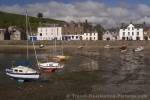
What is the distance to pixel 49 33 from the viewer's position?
488 ft

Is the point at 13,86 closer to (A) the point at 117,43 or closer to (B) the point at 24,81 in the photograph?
(B) the point at 24,81

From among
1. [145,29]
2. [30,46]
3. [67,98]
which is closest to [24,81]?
[67,98]

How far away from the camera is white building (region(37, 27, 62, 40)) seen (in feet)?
482

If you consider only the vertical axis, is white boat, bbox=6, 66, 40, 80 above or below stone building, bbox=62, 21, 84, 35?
below

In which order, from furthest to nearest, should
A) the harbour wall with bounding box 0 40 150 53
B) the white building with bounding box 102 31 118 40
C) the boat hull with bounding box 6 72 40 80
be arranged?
the white building with bounding box 102 31 118 40
the harbour wall with bounding box 0 40 150 53
the boat hull with bounding box 6 72 40 80

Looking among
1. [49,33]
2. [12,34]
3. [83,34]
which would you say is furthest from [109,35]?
[12,34]

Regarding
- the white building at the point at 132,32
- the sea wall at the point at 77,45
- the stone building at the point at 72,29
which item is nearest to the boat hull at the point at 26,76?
the sea wall at the point at 77,45

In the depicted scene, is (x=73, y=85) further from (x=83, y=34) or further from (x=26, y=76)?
(x=83, y=34)

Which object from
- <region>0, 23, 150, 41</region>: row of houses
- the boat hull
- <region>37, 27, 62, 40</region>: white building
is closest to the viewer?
the boat hull

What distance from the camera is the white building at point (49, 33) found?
14688cm

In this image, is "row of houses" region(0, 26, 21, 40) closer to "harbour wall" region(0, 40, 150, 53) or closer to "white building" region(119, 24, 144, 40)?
"harbour wall" region(0, 40, 150, 53)

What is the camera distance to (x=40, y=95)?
3456 cm

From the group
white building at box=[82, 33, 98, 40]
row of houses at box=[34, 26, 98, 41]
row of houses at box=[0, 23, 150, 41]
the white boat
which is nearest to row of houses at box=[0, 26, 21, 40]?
row of houses at box=[0, 23, 150, 41]

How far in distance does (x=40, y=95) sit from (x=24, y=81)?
8765 mm
